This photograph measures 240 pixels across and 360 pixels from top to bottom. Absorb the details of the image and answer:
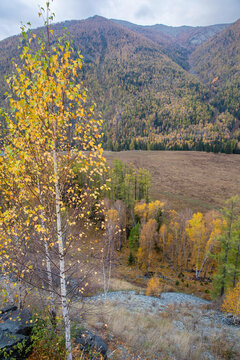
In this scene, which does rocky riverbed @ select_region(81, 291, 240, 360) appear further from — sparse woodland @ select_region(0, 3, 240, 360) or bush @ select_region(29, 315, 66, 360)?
bush @ select_region(29, 315, 66, 360)

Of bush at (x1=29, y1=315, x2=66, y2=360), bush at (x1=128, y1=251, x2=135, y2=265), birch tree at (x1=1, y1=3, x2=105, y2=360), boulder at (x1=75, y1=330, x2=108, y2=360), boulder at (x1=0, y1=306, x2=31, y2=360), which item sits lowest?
bush at (x1=128, y1=251, x2=135, y2=265)

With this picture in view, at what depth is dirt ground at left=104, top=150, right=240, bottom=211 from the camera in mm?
52219

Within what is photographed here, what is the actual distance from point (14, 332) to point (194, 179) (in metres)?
68.9

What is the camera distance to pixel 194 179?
67375 mm

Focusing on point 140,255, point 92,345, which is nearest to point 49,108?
point 92,345

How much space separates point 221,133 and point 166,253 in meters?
169

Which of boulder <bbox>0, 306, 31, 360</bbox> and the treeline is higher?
boulder <bbox>0, 306, 31, 360</bbox>

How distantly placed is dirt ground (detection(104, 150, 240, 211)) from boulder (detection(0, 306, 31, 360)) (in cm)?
4491

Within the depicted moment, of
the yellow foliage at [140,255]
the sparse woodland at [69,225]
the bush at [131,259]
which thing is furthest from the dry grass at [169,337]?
the bush at [131,259]

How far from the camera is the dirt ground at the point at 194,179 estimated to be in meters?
52.2

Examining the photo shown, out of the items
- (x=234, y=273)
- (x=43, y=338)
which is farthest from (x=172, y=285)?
(x=43, y=338)

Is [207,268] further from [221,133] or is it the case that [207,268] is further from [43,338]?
[221,133]

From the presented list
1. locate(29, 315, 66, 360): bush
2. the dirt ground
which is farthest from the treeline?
locate(29, 315, 66, 360): bush

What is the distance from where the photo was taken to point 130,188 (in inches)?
1698
